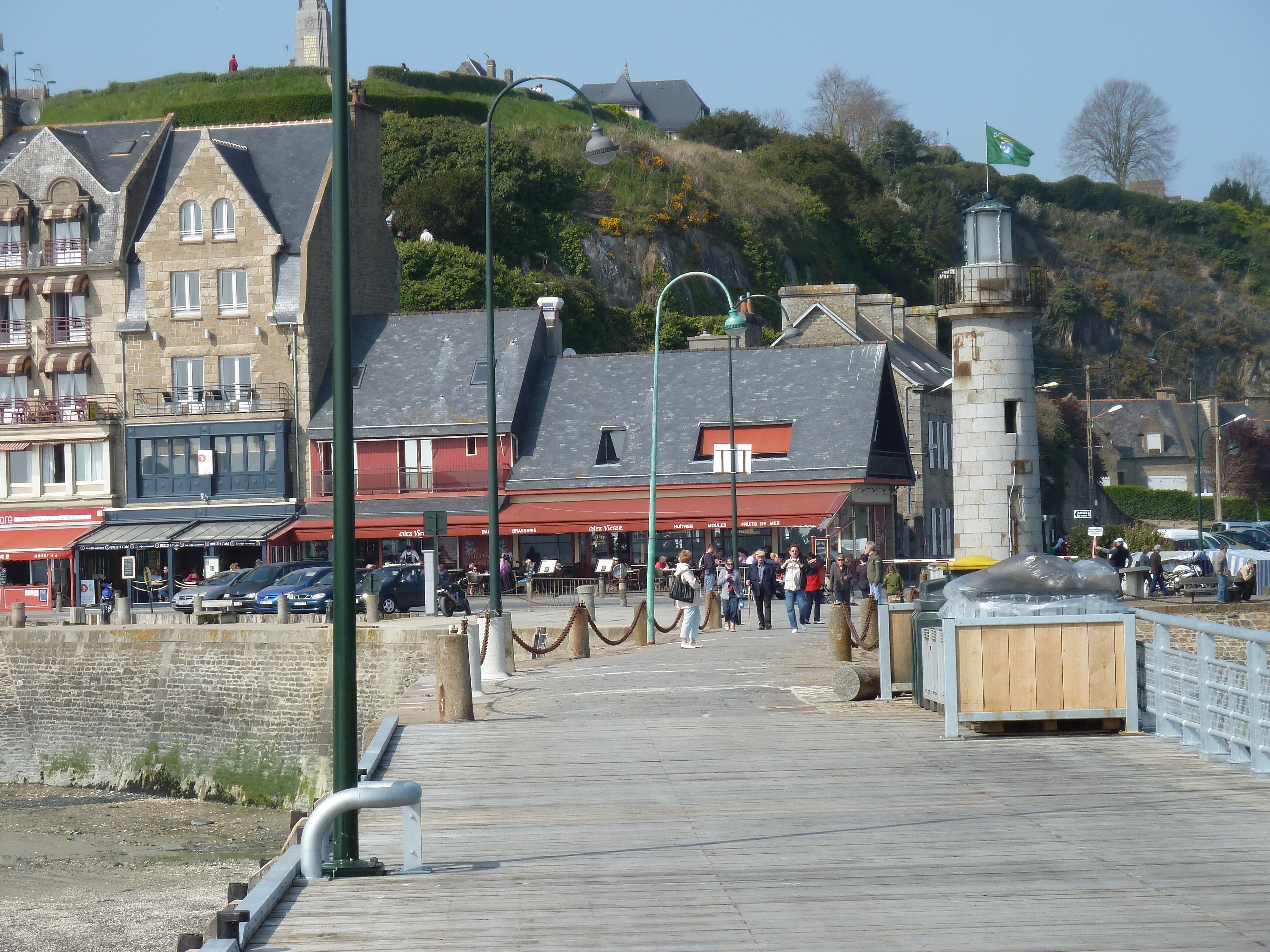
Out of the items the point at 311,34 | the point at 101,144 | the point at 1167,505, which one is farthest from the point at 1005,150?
the point at 311,34

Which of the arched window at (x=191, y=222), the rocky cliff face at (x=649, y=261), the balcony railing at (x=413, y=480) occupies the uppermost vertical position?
the rocky cliff face at (x=649, y=261)

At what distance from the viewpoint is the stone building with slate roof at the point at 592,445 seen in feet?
152

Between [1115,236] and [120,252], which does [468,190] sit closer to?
[120,252]

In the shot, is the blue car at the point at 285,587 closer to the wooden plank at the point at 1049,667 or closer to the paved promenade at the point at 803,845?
the paved promenade at the point at 803,845

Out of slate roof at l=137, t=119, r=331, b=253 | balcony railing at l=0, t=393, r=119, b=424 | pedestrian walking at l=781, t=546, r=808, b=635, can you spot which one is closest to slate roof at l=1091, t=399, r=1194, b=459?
slate roof at l=137, t=119, r=331, b=253

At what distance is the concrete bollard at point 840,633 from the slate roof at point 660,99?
98.2 metres

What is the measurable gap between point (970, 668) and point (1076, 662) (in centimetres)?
85

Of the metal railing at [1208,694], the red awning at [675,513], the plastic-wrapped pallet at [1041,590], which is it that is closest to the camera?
the metal railing at [1208,694]

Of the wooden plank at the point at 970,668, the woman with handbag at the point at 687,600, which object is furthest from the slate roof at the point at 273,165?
the wooden plank at the point at 970,668

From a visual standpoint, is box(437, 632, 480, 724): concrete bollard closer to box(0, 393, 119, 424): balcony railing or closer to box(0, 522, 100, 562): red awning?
box(0, 522, 100, 562): red awning

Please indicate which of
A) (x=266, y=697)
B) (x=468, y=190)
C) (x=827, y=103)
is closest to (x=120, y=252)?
(x=468, y=190)

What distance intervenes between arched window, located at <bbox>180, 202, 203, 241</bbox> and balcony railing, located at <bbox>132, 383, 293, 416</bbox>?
5.09 metres

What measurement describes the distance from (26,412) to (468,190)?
901 inches

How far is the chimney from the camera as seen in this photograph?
53.9m
